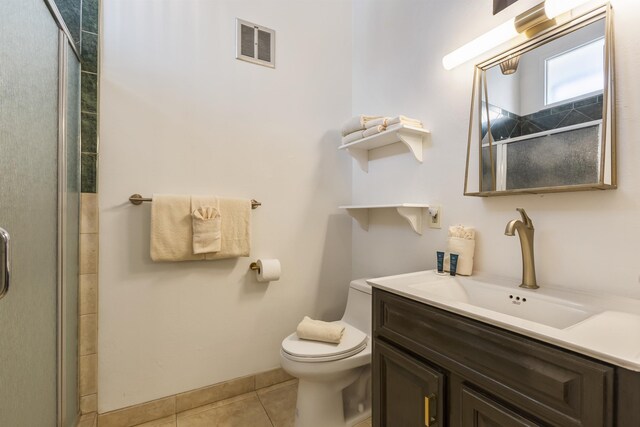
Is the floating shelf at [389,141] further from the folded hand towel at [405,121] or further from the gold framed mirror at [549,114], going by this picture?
the gold framed mirror at [549,114]

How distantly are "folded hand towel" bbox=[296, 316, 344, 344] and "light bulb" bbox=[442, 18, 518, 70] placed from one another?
140 cm

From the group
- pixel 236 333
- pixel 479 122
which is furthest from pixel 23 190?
pixel 479 122

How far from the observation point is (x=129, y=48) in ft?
4.94

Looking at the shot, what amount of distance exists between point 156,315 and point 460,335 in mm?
1492

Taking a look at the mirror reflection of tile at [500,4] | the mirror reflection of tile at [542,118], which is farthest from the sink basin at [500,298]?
the mirror reflection of tile at [500,4]

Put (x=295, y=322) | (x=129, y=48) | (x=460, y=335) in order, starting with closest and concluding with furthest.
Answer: (x=460, y=335) → (x=129, y=48) → (x=295, y=322)

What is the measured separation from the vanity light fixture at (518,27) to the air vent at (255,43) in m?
1.09

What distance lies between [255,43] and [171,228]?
125cm

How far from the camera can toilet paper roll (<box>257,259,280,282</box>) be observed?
174 centimetres

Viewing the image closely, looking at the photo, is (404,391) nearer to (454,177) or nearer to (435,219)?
(435,219)

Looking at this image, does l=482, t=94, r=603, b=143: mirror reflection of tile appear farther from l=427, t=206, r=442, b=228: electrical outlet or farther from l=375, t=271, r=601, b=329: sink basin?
l=375, t=271, r=601, b=329: sink basin

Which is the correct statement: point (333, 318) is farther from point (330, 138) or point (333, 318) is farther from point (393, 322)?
point (330, 138)

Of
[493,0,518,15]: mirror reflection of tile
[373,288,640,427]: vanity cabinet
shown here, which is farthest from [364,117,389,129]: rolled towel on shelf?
[373,288,640,427]: vanity cabinet

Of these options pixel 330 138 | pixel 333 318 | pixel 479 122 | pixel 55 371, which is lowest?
pixel 333 318
